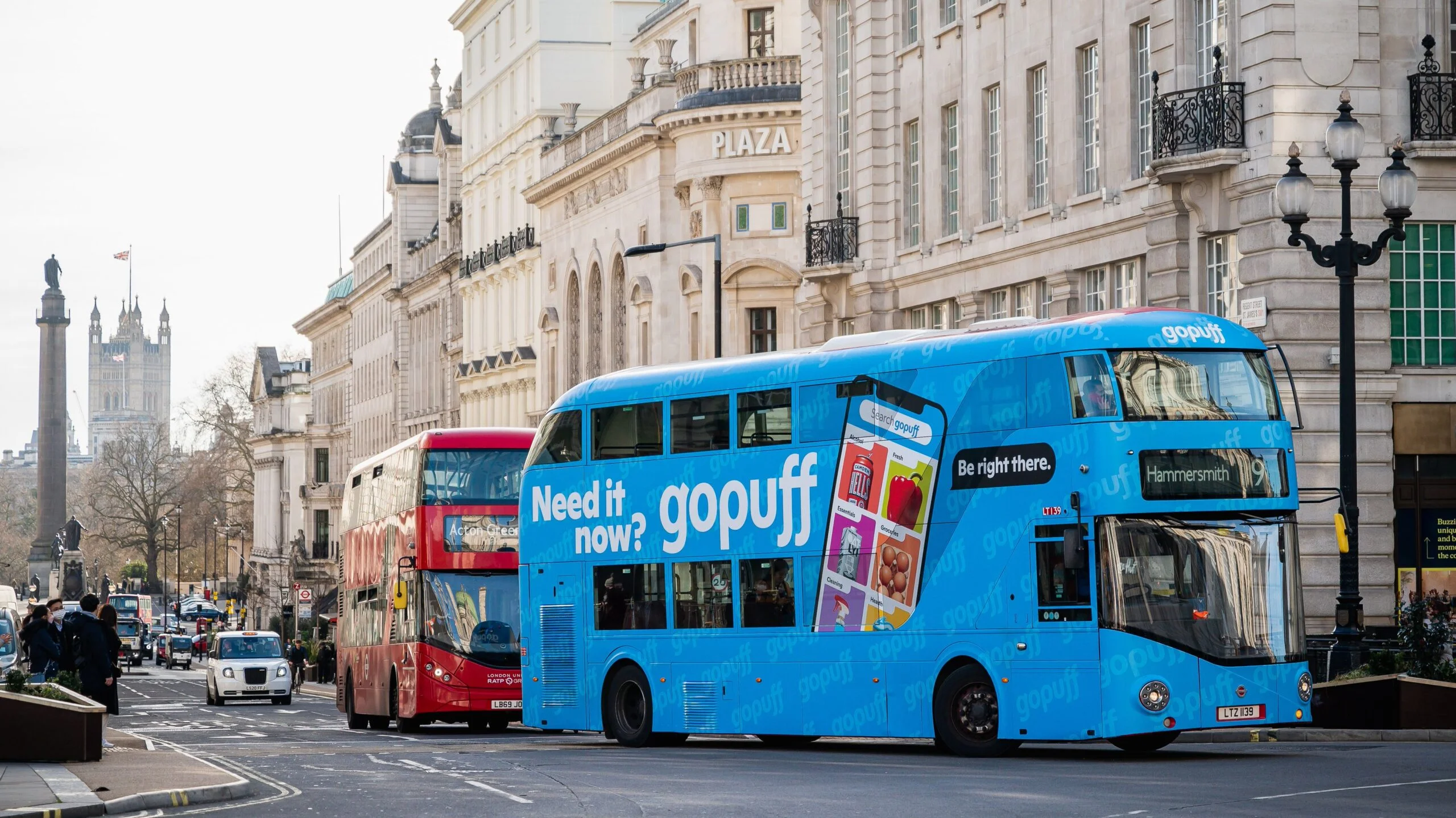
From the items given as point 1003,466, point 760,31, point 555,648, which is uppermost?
point 760,31

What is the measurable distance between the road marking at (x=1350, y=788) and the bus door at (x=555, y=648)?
11.3 m

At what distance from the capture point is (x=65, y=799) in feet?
59.3

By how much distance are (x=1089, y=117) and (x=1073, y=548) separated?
710 inches

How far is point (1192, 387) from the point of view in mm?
21297

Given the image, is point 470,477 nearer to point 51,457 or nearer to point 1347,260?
point 1347,260

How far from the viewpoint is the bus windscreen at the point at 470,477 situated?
1273 inches

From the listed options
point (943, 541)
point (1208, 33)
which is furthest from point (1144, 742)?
point (1208, 33)

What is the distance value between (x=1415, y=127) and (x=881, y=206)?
48.0 ft

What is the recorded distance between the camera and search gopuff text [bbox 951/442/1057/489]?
70.4ft

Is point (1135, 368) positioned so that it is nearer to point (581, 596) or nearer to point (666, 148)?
point (581, 596)

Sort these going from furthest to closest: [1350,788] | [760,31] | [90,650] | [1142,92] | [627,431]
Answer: [760,31] → [1142,92] → [90,650] → [627,431] → [1350,788]

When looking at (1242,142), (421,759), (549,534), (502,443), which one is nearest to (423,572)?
(502,443)

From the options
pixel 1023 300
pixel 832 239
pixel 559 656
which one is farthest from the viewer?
pixel 832 239

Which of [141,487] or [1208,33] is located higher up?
[1208,33]
